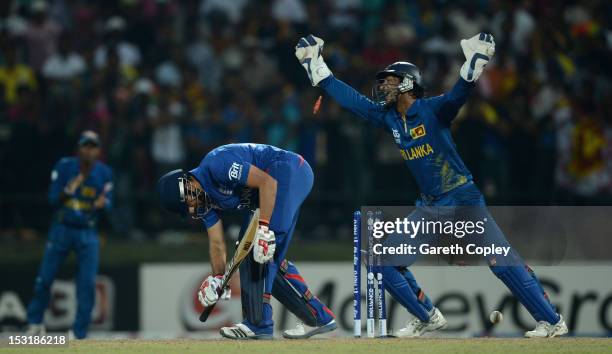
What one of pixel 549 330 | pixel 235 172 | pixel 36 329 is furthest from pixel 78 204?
pixel 549 330

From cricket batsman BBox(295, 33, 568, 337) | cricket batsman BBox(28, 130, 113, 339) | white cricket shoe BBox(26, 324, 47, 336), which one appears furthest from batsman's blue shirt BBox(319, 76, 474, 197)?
white cricket shoe BBox(26, 324, 47, 336)

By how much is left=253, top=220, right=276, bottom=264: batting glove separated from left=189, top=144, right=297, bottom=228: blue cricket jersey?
0.43 meters

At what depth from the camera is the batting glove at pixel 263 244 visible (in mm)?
10008

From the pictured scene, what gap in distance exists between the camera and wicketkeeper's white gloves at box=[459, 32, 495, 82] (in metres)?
9.95

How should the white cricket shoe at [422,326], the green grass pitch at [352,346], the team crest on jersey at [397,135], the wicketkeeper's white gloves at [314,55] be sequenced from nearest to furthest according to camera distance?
the green grass pitch at [352,346] < the team crest on jersey at [397,135] < the white cricket shoe at [422,326] < the wicketkeeper's white gloves at [314,55]

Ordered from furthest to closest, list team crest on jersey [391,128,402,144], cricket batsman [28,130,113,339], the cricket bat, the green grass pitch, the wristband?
cricket batsman [28,130,113,339]
team crest on jersey [391,128,402,144]
the cricket bat
the wristband
the green grass pitch

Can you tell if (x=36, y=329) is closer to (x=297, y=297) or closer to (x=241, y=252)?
(x=297, y=297)

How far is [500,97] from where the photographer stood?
17375 millimetres

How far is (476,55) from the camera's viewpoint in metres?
9.98

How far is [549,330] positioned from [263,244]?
250 cm

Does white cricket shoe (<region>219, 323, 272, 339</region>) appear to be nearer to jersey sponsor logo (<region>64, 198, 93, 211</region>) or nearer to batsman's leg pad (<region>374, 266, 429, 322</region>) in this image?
batsman's leg pad (<region>374, 266, 429, 322</region>)

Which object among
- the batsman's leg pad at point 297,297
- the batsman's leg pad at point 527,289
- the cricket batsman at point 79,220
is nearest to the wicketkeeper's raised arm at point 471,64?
the batsman's leg pad at point 527,289

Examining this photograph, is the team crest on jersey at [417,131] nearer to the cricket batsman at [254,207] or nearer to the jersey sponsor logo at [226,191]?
the cricket batsman at [254,207]

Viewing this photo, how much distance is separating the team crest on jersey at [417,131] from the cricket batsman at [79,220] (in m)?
5.31
